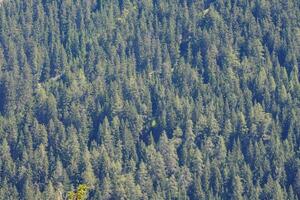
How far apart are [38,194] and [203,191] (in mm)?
33091

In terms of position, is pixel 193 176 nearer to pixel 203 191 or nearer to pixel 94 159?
pixel 203 191

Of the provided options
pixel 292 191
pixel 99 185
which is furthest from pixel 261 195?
pixel 99 185

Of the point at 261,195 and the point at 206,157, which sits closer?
the point at 261,195

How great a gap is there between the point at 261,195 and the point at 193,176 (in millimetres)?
15888

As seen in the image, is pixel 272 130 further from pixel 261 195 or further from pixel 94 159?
pixel 94 159

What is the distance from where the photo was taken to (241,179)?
18500 centimetres

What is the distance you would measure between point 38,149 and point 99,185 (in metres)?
20.9

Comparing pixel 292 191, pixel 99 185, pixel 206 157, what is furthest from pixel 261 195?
pixel 99 185

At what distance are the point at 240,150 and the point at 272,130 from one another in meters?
9.58

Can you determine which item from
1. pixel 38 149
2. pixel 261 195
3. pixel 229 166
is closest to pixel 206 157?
pixel 229 166

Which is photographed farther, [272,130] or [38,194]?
[272,130]

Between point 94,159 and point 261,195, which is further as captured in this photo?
point 94,159

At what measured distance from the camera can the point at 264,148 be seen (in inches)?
7618

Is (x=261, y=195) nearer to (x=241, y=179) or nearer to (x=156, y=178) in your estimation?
(x=241, y=179)
